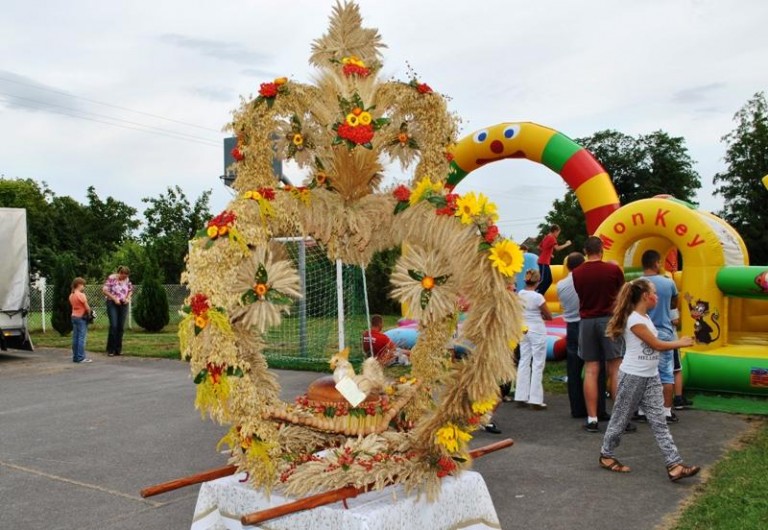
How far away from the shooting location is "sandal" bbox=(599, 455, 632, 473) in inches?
227

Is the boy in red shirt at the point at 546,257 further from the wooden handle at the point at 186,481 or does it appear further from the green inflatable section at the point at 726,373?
the wooden handle at the point at 186,481

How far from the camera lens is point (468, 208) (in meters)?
3.84

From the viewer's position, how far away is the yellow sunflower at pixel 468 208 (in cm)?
379

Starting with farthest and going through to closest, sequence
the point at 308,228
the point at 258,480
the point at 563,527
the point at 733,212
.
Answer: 1. the point at 733,212
2. the point at 563,527
3. the point at 308,228
4. the point at 258,480

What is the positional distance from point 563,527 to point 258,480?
210 centimetres

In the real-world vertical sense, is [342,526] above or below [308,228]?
below

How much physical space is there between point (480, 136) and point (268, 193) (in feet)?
34.9

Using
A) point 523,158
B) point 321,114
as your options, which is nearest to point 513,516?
point 321,114

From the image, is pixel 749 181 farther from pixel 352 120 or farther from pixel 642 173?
pixel 352 120

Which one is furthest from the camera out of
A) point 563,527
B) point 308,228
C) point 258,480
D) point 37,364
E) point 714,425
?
point 37,364

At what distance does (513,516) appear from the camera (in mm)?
4852

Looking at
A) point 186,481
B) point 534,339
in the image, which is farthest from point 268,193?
point 534,339

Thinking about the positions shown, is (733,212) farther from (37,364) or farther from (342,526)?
(342,526)

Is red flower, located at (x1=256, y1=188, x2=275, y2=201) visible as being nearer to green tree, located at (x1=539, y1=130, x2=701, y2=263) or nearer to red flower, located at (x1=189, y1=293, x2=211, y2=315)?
red flower, located at (x1=189, y1=293, x2=211, y2=315)
